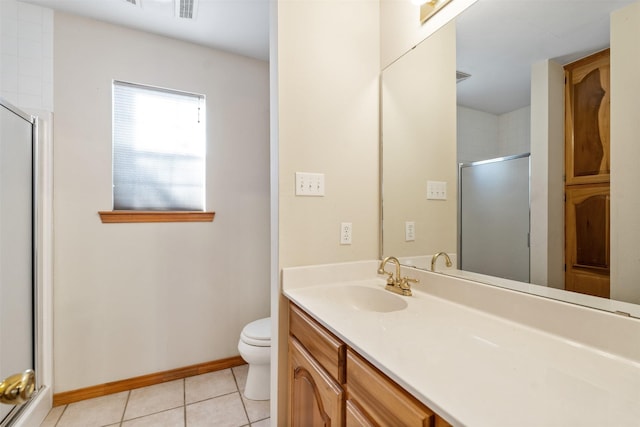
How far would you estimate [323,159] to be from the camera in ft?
4.39

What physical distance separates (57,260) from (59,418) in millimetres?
915

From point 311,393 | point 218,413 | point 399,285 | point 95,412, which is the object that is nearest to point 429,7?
point 399,285

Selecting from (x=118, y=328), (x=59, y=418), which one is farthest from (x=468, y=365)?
(x=59, y=418)

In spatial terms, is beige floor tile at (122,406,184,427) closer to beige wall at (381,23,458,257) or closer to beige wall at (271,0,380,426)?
beige wall at (271,0,380,426)

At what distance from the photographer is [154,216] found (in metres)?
1.91

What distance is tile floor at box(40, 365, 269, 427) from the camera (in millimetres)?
1556

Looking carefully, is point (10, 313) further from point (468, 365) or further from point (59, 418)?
point (468, 365)

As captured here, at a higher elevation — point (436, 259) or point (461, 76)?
point (461, 76)

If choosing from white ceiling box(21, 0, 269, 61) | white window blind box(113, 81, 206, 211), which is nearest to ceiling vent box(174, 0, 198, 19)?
white ceiling box(21, 0, 269, 61)

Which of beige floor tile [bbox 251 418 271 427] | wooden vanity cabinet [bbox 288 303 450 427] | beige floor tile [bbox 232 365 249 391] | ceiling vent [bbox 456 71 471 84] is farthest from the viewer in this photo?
beige floor tile [bbox 232 365 249 391]

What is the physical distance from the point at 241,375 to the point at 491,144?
2158 millimetres

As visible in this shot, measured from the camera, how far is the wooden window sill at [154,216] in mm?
1801

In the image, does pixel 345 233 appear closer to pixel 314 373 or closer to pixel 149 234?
pixel 314 373

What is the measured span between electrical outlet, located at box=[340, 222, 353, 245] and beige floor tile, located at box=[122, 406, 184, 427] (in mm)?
1399
